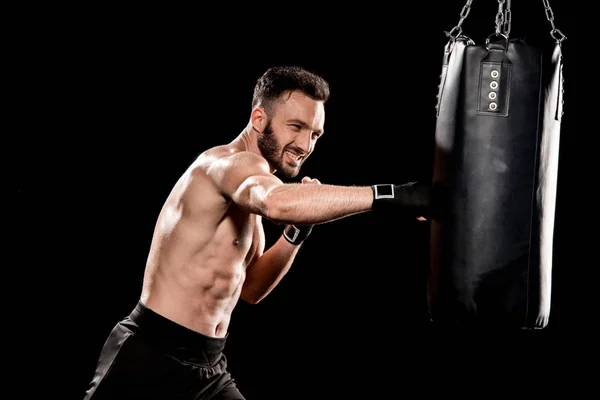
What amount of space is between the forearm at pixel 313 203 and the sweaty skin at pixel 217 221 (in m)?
0.06

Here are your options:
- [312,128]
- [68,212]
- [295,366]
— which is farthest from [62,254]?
[312,128]

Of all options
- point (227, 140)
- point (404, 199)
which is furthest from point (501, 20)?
point (227, 140)

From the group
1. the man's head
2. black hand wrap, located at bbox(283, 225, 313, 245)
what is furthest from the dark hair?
black hand wrap, located at bbox(283, 225, 313, 245)

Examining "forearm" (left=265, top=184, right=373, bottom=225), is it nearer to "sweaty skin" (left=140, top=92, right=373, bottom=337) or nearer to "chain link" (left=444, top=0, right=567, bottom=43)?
"sweaty skin" (left=140, top=92, right=373, bottom=337)

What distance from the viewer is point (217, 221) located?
2.38 m

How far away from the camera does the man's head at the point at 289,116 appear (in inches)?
101

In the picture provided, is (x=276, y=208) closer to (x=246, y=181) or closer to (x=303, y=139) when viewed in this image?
(x=246, y=181)

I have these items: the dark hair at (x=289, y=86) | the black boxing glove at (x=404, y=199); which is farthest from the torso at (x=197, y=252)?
the black boxing glove at (x=404, y=199)

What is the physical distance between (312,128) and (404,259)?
1776 millimetres

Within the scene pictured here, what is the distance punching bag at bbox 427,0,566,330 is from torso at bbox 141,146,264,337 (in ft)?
2.30

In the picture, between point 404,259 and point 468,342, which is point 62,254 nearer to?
point 404,259

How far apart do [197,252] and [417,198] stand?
0.76 meters

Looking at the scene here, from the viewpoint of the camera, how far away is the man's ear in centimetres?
261

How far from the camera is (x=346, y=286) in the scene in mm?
4172
